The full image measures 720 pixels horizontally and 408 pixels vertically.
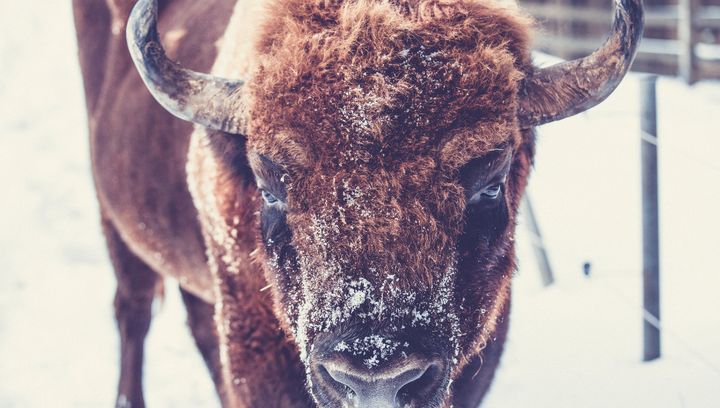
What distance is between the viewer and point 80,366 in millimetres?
5348

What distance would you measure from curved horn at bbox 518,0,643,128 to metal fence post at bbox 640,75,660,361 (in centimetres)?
171

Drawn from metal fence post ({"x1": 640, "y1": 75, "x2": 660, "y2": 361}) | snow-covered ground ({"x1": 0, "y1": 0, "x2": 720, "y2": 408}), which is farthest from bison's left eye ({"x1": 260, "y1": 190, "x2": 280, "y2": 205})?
metal fence post ({"x1": 640, "y1": 75, "x2": 660, "y2": 361})

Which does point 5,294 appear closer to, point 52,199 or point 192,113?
point 52,199

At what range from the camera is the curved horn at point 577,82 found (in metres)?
2.40

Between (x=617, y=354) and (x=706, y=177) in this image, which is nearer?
(x=617, y=354)

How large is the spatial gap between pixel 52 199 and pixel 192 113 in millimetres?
7077

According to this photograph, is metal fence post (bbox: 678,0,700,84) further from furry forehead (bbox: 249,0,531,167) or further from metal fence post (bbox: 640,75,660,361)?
furry forehead (bbox: 249,0,531,167)

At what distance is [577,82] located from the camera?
2443 mm

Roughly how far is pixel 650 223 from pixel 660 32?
47.6 feet

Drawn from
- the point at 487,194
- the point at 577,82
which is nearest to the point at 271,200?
the point at 487,194

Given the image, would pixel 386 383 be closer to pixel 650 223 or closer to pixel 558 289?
pixel 650 223

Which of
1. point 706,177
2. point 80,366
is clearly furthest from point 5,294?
point 706,177

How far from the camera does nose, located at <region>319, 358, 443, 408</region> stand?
2.02m

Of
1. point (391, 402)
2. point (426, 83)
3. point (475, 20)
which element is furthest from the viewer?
point (475, 20)
